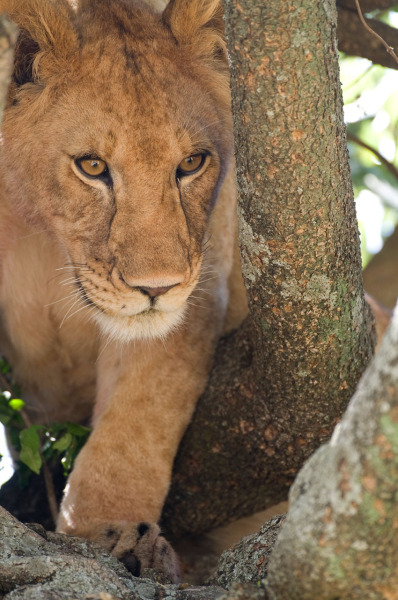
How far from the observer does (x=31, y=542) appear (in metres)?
2.47

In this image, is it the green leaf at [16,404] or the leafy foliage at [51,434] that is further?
the green leaf at [16,404]

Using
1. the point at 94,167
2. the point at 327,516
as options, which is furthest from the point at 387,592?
the point at 94,167

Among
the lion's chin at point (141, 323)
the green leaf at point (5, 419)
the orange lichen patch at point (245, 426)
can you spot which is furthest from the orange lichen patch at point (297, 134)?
the green leaf at point (5, 419)

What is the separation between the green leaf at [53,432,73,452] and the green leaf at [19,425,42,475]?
0.22m

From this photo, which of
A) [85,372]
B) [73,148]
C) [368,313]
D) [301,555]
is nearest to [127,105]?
[73,148]

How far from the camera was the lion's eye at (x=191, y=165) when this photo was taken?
314 centimetres

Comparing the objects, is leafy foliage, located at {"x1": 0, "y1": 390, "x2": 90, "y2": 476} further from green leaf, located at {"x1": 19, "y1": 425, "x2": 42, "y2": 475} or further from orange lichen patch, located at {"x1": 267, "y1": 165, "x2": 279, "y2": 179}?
orange lichen patch, located at {"x1": 267, "y1": 165, "x2": 279, "y2": 179}

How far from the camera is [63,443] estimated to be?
143 inches

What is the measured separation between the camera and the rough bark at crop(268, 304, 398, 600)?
1.50 metres

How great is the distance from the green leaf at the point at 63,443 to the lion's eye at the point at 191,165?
131cm

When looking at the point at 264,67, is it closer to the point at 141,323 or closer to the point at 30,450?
the point at 141,323

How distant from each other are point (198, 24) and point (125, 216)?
94cm

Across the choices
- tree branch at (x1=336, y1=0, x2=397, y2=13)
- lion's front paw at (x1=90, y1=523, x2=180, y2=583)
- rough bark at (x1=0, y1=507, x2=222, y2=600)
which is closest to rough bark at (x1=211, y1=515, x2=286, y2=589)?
rough bark at (x1=0, y1=507, x2=222, y2=600)

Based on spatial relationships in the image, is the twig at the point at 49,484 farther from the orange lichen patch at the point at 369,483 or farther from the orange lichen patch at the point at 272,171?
the orange lichen patch at the point at 369,483
